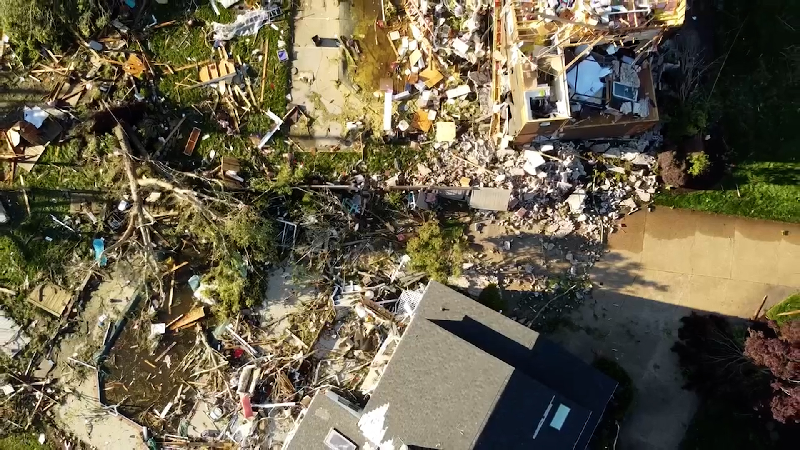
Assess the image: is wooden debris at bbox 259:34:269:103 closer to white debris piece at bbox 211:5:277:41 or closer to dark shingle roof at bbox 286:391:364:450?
white debris piece at bbox 211:5:277:41

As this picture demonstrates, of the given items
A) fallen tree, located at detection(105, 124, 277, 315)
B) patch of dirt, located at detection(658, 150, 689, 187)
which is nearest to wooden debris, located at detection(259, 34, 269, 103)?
fallen tree, located at detection(105, 124, 277, 315)

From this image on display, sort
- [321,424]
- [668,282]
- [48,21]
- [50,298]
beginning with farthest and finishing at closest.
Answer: [668,282]
[50,298]
[48,21]
[321,424]

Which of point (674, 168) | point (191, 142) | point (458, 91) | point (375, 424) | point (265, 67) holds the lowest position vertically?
point (375, 424)

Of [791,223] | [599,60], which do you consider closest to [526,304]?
[599,60]

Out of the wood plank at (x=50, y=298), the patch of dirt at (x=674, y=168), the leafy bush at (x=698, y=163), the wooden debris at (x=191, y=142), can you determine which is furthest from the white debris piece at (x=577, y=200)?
the wood plank at (x=50, y=298)

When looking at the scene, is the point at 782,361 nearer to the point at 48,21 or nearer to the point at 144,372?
the point at 144,372

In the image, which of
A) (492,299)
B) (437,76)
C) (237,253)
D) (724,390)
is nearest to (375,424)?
(492,299)
